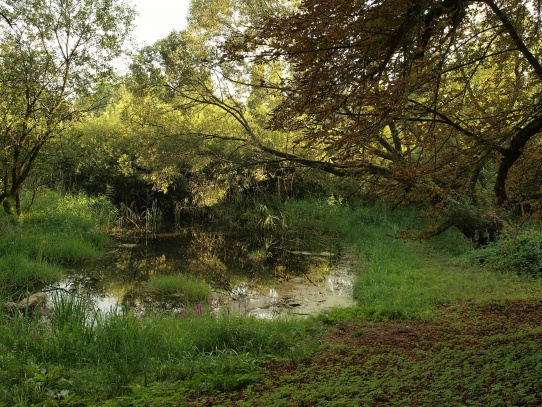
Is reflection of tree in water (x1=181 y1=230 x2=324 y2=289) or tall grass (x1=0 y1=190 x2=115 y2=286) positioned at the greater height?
tall grass (x1=0 y1=190 x2=115 y2=286)

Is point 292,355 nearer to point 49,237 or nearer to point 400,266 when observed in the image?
point 400,266

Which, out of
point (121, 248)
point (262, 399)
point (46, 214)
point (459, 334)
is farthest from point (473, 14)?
point (46, 214)

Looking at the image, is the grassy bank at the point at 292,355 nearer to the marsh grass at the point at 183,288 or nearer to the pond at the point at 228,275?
the pond at the point at 228,275

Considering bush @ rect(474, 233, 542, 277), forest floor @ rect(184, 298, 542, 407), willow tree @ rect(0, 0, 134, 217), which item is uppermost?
willow tree @ rect(0, 0, 134, 217)

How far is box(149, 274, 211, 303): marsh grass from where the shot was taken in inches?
333

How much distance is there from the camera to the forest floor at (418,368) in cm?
324

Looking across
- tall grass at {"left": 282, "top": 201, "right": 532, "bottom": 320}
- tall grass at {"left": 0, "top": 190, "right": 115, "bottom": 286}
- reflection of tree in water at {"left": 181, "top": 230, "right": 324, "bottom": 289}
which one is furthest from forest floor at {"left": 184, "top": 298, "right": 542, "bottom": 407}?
tall grass at {"left": 0, "top": 190, "right": 115, "bottom": 286}

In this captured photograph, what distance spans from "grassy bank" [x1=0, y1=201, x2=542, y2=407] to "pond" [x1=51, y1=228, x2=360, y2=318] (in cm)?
115

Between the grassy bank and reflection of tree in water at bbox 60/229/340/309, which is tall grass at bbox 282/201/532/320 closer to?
the grassy bank

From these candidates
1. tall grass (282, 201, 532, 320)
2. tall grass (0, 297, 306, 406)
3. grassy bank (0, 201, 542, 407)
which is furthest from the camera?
tall grass (282, 201, 532, 320)

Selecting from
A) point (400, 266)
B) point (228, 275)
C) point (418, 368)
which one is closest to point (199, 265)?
point (228, 275)

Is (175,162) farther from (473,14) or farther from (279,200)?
(473,14)

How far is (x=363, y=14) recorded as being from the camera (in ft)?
10.2

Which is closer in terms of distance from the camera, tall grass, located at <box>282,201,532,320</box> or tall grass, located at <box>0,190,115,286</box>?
tall grass, located at <box>282,201,532,320</box>
